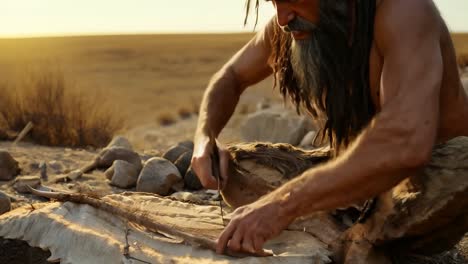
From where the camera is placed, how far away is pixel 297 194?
303 cm

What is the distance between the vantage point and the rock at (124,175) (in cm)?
603

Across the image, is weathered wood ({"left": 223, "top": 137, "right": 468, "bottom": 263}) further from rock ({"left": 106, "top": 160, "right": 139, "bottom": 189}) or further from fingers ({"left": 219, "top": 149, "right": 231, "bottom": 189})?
rock ({"left": 106, "top": 160, "right": 139, "bottom": 189})

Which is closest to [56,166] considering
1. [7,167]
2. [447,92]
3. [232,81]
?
[7,167]

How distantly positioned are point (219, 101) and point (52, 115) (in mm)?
4621

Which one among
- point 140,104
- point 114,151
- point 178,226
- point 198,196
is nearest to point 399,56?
point 178,226

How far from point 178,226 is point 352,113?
89 cm

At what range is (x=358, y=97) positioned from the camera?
350cm

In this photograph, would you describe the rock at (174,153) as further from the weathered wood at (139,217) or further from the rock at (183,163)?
the weathered wood at (139,217)

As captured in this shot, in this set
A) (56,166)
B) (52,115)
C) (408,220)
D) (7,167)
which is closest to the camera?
(408,220)

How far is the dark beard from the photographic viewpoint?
3396mm

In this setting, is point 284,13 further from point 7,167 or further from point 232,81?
point 7,167

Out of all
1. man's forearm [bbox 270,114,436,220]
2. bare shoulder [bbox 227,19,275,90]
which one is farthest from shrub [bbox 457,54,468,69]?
man's forearm [bbox 270,114,436,220]

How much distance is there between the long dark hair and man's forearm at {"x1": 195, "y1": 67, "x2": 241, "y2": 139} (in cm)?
75

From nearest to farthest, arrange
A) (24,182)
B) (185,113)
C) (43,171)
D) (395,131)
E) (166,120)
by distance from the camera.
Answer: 1. (395,131)
2. (24,182)
3. (43,171)
4. (166,120)
5. (185,113)
